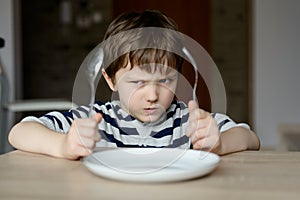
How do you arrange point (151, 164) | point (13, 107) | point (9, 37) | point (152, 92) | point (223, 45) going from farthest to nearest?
1. point (223, 45)
2. point (9, 37)
3. point (13, 107)
4. point (152, 92)
5. point (151, 164)

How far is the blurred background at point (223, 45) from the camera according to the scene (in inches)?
147

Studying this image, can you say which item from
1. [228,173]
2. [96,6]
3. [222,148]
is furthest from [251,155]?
[96,6]

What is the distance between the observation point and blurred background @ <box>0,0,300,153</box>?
373cm

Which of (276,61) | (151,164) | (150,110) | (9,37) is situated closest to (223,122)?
(150,110)

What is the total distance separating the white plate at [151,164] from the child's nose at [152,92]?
0.37ft

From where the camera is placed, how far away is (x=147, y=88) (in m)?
0.86

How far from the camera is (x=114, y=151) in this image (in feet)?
2.49

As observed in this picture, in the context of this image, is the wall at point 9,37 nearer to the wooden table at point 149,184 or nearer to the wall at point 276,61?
the wall at point 276,61

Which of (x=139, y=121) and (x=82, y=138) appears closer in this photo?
(x=82, y=138)

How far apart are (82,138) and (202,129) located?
0.64 feet

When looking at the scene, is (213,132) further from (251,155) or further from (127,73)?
(127,73)

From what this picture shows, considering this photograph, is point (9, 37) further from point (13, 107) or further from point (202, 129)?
point (202, 129)

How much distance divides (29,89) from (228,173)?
457 centimetres

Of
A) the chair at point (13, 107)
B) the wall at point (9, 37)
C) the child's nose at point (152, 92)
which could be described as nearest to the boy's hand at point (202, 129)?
the child's nose at point (152, 92)
